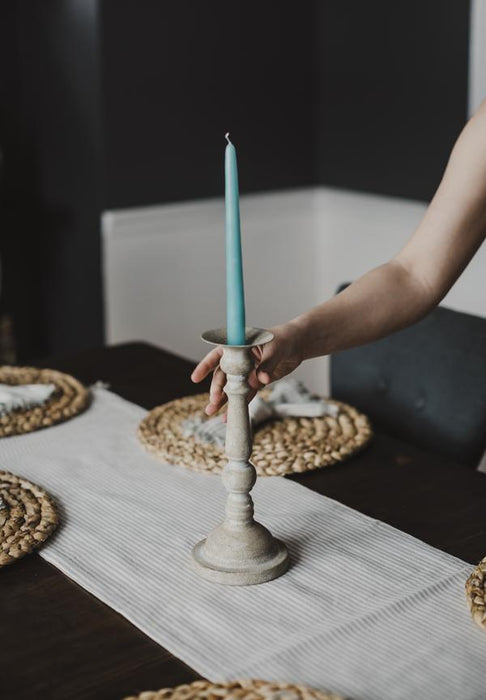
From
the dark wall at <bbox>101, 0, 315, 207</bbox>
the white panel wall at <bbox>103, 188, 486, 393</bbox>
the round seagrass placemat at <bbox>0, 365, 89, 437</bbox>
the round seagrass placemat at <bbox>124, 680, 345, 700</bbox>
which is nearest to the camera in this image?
the round seagrass placemat at <bbox>124, 680, 345, 700</bbox>

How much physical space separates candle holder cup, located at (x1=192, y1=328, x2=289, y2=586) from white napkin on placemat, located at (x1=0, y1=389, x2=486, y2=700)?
0.02 m

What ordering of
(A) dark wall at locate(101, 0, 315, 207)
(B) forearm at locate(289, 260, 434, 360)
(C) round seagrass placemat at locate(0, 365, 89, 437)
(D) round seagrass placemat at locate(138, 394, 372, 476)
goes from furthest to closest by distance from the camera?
(A) dark wall at locate(101, 0, 315, 207) < (C) round seagrass placemat at locate(0, 365, 89, 437) < (D) round seagrass placemat at locate(138, 394, 372, 476) < (B) forearm at locate(289, 260, 434, 360)

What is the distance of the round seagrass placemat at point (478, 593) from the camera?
0.95 meters

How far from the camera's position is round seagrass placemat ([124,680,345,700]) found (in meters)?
0.81

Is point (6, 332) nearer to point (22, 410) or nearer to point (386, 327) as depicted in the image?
point (22, 410)

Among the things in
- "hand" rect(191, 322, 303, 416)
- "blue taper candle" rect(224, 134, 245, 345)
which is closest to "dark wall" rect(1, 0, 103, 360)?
"hand" rect(191, 322, 303, 416)

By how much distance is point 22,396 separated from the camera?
1.55 m

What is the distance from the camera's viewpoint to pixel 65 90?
318cm

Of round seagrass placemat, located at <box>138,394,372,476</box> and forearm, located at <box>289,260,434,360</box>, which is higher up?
forearm, located at <box>289,260,434,360</box>

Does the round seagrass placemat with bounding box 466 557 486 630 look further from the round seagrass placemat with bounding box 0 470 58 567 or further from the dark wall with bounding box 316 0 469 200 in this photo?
the dark wall with bounding box 316 0 469 200

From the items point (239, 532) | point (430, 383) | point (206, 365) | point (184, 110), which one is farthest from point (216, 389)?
point (184, 110)

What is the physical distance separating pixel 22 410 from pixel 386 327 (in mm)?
582

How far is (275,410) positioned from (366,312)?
25cm

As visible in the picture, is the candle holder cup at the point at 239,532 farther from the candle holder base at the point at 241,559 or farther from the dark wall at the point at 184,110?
the dark wall at the point at 184,110
